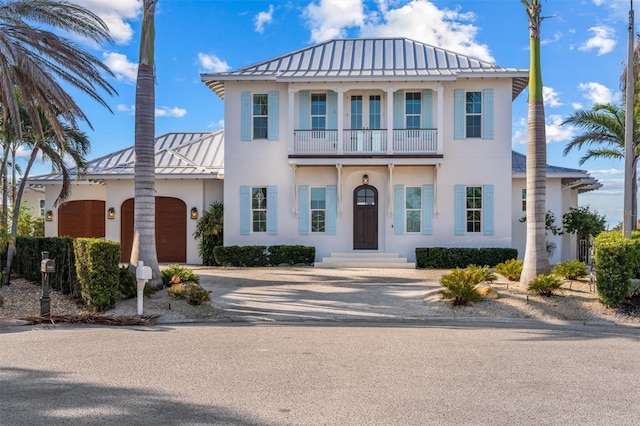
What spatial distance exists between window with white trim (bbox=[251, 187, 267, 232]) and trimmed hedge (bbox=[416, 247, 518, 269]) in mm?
6386

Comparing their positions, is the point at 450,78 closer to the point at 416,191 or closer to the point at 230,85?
the point at 416,191

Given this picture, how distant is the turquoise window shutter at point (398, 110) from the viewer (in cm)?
2031

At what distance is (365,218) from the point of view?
2053 cm

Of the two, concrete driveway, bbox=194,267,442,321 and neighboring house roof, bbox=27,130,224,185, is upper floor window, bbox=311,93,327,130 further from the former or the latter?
concrete driveway, bbox=194,267,442,321

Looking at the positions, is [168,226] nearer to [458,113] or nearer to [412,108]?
[412,108]

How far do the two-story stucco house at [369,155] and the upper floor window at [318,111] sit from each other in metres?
0.04

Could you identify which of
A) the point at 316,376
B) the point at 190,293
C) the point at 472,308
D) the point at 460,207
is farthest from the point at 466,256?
the point at 316,376

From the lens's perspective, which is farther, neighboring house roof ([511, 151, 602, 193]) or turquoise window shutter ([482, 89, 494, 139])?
Answer: neighboring house roof ([511, 151, 602, 193])

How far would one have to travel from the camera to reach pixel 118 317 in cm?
991

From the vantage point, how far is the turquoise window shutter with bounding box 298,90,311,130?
67.3ft

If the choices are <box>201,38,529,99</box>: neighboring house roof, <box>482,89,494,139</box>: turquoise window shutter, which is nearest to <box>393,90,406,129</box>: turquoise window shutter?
<box>201,38,529,99</box>: neighboring house roof

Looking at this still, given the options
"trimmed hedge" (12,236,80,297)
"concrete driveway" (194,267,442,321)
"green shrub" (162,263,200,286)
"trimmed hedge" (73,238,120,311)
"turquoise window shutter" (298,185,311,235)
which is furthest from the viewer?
"turquoise window shutter" (298,185,311,235)

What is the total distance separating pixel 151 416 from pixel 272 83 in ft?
55.8

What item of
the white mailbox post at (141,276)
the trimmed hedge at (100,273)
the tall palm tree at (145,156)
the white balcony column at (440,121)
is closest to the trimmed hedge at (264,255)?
the white balcony column at (440,121)
